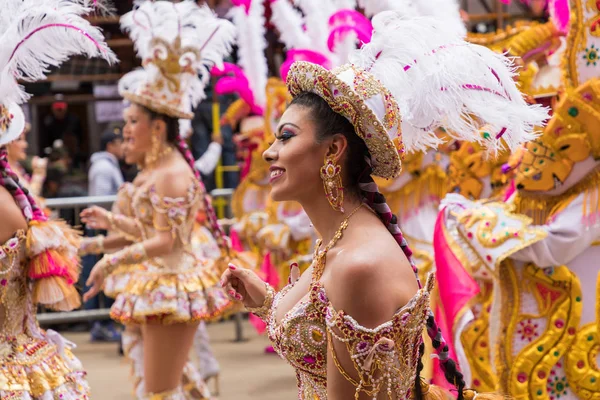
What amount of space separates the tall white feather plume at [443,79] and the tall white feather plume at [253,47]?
4.74 metres

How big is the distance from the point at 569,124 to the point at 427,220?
1859 mm

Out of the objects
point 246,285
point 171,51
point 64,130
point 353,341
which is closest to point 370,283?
point 353,341

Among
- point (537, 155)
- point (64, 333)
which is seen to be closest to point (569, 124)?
point (537, 155)

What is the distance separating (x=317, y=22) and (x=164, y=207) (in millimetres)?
2077

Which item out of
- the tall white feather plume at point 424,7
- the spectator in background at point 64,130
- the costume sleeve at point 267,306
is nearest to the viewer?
the costume sleeve at point 267,306

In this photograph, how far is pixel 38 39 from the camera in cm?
319

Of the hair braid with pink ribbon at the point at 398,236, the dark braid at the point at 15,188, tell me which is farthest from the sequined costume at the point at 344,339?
the dark braid at the point at 15,188

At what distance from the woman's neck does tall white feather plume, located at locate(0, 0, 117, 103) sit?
1213 millimetres

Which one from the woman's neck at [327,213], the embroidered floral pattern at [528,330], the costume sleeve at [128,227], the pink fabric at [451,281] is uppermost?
the woman's neck at [327,213]

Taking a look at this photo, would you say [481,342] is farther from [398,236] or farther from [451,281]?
[398,236]

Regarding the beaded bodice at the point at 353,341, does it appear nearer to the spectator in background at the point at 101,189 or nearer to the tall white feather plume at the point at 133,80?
the tall white feather plume at the point at 133,80

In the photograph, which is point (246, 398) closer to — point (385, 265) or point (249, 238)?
point (249, 238)

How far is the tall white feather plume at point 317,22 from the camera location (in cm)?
614

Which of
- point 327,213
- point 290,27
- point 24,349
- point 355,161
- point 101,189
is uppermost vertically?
point 290,27
